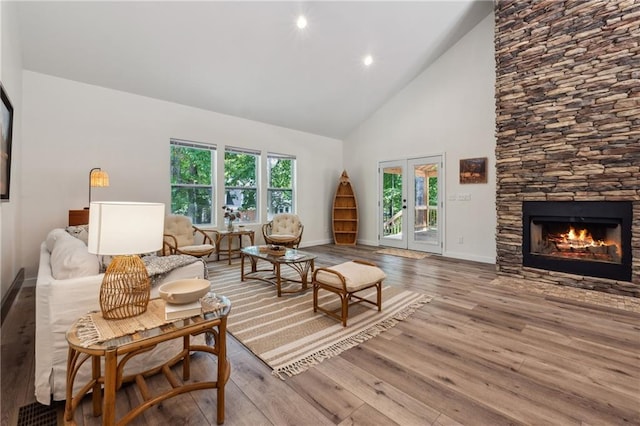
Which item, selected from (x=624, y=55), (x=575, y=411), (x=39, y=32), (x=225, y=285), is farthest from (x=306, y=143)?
(x=575, y=411)

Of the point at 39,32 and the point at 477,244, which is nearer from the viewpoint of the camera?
the point at 39,32

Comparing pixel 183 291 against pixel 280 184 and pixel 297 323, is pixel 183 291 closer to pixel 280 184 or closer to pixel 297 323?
pixel 297 323

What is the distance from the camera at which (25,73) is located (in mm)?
3617

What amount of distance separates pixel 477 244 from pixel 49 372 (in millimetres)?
5608

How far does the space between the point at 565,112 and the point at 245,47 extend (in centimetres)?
435

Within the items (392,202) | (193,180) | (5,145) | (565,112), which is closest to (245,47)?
(193,180)

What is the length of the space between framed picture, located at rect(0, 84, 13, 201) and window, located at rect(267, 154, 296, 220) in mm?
3902

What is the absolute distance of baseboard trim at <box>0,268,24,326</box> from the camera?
271 centimetres

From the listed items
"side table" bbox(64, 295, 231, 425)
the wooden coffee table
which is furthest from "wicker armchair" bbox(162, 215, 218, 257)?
"side table" bbox(64, 295, 231, 425)

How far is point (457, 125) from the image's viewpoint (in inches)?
211

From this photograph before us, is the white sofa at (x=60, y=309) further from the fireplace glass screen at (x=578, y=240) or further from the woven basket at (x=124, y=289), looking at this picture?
the fireplace glass screen at (x=578, y=240)

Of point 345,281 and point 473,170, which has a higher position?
point 473,170

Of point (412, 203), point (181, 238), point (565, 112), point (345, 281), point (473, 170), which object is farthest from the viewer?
point (412, 203)

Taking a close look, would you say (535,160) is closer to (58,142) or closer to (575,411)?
(575,411)
